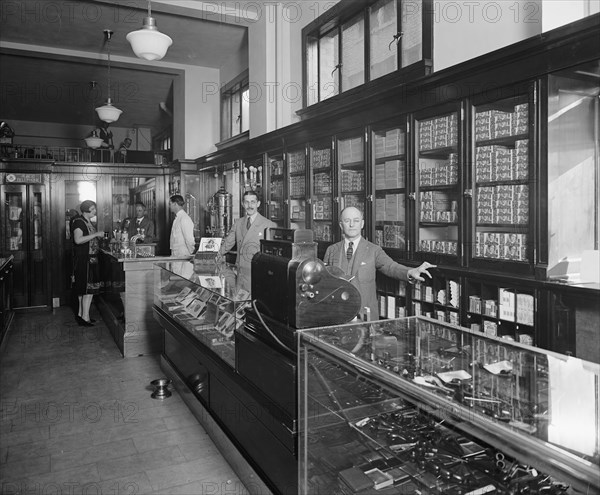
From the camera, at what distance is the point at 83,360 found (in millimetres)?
5758

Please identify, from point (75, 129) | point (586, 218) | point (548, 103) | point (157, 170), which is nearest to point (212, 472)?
point (586, 218)

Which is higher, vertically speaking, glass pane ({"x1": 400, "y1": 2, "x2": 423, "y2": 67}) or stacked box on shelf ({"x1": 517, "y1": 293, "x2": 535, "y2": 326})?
glass pane ({"x1": 400, "y1": 2, "x2": 423, "y2": 67})

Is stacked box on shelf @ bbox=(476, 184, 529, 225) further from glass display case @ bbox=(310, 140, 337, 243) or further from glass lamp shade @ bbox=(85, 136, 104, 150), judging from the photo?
glass lamp shade @ bbox=(85, 136, 104, 150)

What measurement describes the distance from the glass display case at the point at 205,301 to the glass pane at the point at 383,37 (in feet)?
7.81

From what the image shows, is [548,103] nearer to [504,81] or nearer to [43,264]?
[504,81]

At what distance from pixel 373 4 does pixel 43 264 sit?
23.6 feet

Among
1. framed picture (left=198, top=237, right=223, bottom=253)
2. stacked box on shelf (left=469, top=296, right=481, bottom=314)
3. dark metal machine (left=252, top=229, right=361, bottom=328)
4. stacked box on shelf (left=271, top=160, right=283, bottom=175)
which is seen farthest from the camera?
stacked box on shelf (left=271, top=160, right=283, bottom=175)

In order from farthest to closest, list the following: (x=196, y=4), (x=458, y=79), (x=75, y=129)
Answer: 1. (x=75, y=129)
2. (x=196, y=4)
3. (x=458, y=79)

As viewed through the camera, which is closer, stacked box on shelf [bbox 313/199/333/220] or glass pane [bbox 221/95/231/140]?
stacked box on shelf [bbox 313/199/333/220]

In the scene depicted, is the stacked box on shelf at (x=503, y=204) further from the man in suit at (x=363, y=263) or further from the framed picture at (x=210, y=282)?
the framed picture at (x=210, y=282)

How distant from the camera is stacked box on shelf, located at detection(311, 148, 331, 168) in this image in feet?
17.8

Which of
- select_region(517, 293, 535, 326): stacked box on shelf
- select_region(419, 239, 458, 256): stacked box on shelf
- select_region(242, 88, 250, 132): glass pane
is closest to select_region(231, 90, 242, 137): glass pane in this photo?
select_region(242, 88, 250, 132): glass pane

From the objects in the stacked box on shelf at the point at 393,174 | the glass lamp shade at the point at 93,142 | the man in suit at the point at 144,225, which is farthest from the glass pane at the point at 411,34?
the glass lamp shade at the point at 93,142

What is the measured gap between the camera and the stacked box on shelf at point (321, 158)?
5426 millimetres
